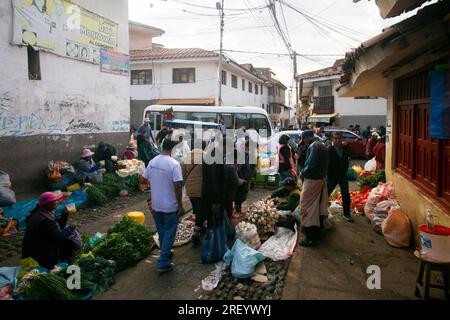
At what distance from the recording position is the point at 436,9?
381 centimetres

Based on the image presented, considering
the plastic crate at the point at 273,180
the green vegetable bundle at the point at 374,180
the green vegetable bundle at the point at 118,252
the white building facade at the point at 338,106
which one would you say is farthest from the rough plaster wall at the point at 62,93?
the white building facade at the point at 338,106

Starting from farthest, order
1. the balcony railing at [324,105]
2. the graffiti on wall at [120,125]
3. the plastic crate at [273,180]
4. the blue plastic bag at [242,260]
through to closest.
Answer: the balcony railing at [324,105] < the graffiti on wall at [120,125] < the plastic crate at [273,180] < the blue plastic bag at [242,260]

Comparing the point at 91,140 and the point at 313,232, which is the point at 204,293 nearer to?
the point at 313,232

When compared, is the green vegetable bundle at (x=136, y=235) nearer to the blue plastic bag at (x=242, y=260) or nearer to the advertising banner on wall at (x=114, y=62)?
the blue plastic bag at (x=242, y=260)

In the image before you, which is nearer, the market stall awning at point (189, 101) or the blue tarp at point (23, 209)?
the blue tarp at point (23, 209)

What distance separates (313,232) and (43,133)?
25.1 feet

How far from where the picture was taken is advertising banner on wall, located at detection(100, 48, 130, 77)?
11.7 metres

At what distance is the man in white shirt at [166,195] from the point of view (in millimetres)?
4797

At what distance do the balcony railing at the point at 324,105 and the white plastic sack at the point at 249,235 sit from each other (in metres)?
23.0

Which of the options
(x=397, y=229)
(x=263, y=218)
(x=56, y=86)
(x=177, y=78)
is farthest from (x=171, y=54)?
(x=397, y=229)

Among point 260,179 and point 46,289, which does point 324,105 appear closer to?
point 260,179

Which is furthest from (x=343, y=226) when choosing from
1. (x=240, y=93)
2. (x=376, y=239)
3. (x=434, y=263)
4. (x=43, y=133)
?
(x=240, y=93)

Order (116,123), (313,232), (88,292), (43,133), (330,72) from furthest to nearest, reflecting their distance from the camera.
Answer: (330,72) < (116,123) < (43,133) < (313,232) < (88,292)

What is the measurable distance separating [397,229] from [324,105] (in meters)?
22.8
